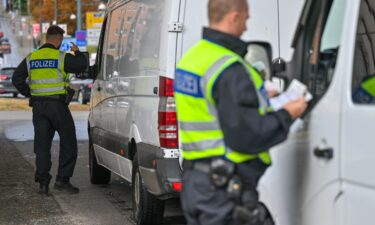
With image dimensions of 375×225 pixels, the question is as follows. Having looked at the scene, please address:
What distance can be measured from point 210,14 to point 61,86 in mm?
5053


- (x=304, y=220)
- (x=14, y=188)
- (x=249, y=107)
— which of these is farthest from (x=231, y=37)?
(x=14, y=188)

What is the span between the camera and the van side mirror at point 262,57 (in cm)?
330

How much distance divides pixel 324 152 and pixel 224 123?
0.54m

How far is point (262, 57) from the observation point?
3.34 meters

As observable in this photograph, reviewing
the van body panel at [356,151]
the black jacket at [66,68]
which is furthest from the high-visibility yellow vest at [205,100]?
the black jacket at [66,68]

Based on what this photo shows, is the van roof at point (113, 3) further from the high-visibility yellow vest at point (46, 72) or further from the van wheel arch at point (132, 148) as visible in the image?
the van wheel arch at point (132, 148)

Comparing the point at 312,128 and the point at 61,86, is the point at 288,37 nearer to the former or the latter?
the point at 312,128

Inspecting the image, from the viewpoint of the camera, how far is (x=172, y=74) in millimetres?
5320

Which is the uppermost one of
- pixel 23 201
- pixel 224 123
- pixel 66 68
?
pixel 224 123

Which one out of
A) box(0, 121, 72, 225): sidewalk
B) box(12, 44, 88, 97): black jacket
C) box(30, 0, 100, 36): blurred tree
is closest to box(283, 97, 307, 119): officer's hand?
box(0, 121, 72, 225): sidewalk

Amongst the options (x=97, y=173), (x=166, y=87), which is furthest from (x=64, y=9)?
(x=166, y=87)

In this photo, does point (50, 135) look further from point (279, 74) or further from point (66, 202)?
point (279, 74)

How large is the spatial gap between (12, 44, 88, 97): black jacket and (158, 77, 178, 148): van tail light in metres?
2.71

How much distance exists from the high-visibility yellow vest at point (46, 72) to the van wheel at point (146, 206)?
6.83 feet
